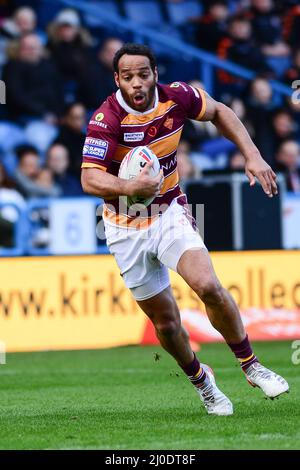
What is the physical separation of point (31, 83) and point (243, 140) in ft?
28.2

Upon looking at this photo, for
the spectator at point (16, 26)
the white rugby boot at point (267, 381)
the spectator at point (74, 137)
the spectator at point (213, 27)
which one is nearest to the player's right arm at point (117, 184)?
the white rugby boot at point (267, 381)

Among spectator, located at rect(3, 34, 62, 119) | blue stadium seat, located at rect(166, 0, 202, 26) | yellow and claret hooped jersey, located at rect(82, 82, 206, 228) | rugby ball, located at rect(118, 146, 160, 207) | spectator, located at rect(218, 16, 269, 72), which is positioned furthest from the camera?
blue stadium seat, located at rect(166, 0, 202, 26)

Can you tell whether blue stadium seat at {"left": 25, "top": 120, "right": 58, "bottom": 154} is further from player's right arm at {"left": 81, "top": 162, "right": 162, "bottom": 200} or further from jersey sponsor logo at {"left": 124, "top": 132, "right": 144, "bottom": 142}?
player's right arm at {"left": 81, "top": 162, "right": 162, "bottom": 200}

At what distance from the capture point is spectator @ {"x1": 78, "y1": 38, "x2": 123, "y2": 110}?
52.4 feet

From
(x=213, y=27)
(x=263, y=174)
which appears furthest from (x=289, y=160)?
(x=263, y=174)

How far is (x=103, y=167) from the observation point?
6918 millimetres

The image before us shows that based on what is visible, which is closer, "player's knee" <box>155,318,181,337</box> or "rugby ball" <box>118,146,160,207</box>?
"rugby ball" <box>118,146,160,207</box>

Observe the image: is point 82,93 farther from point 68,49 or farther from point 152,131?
point 152,131

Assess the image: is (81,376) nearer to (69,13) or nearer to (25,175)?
(25,175)

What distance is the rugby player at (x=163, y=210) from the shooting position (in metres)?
6.86

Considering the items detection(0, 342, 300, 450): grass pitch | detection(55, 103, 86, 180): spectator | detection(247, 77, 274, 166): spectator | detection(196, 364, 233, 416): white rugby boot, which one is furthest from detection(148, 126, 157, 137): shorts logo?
detection(247, 77, 274, 166): spectator

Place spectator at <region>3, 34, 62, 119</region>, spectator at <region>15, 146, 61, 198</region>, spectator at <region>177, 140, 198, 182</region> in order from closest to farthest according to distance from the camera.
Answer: spectator at <region>177, 140, 198, 182</region> < spectator at <region>15, 146, 61, 198</region> < spectator at <region>3, 34, 62, 119</region>

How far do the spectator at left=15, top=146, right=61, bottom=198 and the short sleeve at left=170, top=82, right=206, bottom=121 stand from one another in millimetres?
7038

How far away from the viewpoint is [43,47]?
16.0 meters
